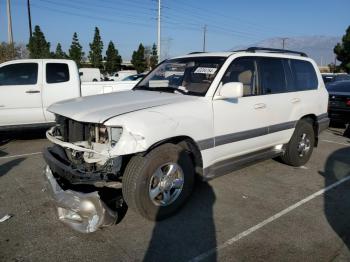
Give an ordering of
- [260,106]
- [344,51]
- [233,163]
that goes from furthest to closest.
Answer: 1. [344,51]
2. [260,106]
3. [233,163]

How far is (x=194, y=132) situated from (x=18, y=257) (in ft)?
7.16

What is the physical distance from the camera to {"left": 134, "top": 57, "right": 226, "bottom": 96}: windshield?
14.6 feet

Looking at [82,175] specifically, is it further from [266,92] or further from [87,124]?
[266,92]

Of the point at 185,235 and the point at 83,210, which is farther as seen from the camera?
the point at 185,235

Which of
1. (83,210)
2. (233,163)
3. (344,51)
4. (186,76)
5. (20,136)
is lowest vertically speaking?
(20,136)

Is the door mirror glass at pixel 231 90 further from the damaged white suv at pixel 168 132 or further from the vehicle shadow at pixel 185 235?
the vehicle shadow at pixel 185 235

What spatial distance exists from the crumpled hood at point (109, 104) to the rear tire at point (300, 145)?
2.41m

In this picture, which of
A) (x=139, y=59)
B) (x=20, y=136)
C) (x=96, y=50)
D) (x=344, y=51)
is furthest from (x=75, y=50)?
(x=20, y=136)

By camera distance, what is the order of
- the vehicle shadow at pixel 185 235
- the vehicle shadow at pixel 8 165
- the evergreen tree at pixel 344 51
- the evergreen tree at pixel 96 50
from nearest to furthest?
1. the vehicle shadow at pixel 185 235
2. the vehicle shadow at pixel 8 165
3. the evergreen tree at pixel 344 51
4. the evergreen tree at pixel 96 50

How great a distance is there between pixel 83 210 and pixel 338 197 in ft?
11.3

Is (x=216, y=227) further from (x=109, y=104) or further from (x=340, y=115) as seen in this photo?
(x=340, y=115)

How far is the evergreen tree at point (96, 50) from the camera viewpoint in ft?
175

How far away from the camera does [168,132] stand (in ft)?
12.0

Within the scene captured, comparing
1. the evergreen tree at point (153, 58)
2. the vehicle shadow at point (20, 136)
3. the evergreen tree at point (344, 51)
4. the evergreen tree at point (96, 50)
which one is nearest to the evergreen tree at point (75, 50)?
the evergreen tree at point (96, 50)
